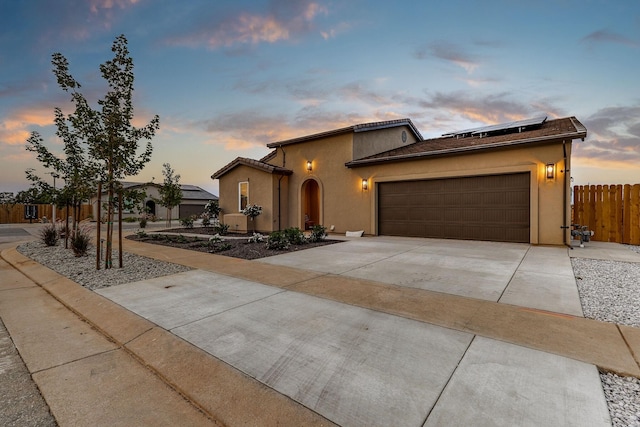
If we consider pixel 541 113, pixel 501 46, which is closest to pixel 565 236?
pixel 501 46

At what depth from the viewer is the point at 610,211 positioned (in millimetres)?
9367

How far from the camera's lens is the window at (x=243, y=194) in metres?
14.8

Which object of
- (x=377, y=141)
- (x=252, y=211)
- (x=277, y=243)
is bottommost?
(x=277, y=243)

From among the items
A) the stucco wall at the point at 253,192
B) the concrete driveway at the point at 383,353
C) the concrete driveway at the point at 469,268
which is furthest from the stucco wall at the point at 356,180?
the concrete driveway at the point at 383,353

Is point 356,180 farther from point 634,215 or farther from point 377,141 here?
point 634,215

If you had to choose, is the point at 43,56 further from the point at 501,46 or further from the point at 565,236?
the point at 565,236

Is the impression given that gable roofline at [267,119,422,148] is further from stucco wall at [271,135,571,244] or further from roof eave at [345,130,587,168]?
roof eave at [345,130,587,168]

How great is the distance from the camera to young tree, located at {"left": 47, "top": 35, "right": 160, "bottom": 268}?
5562 mm

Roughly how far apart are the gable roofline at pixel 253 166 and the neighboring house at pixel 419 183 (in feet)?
0.23

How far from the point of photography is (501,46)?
9688 millimetres

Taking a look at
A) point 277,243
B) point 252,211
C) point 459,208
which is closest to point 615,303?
point 459,208

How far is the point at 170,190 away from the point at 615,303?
2082cm

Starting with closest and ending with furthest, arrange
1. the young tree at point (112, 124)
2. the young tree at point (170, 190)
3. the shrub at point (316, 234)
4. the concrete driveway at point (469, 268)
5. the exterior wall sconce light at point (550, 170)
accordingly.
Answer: the concrete driveway at point (469, 268)
the young tree at point (112, 124)
the exterior wall sconce light at point (550, 170)
the shrub at point (316, 234)
the young tree at point (170, 190)

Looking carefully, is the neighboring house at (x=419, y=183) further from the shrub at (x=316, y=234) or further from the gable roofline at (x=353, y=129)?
the shrub at (x=316, y=234)
